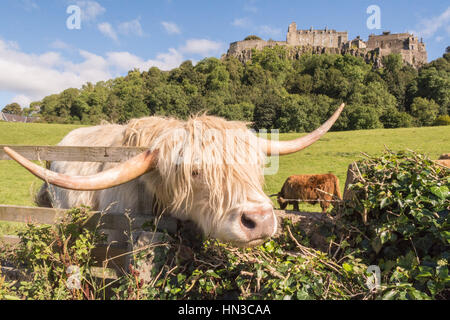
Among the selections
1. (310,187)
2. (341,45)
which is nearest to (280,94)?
(341,45)

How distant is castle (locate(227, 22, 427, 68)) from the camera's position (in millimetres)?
108562

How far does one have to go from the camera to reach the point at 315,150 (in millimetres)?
25969

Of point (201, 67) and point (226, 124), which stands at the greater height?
point (201, 67)

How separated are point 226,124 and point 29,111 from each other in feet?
426

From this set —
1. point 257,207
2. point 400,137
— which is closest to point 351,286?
point 257,207

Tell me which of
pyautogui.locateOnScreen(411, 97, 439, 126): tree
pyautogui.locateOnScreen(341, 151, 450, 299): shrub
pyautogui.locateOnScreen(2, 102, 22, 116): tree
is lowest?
pyautogui.locateOnScreen(341, 151, 450, 299): shrub

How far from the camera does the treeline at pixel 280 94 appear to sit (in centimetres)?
5772

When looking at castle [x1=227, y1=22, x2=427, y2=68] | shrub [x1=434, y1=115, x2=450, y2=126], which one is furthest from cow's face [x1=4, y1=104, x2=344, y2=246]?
castle [x1=227, y1=22, x2=427, y2=68]

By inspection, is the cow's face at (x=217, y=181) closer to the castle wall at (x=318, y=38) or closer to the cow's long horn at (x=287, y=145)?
the cow's long horn at (x=287, y=145)

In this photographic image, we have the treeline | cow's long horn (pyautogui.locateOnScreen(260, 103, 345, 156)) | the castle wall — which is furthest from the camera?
the castle wall

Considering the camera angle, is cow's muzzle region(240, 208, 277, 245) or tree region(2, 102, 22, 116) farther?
tree region(2, 102, 22, 116)

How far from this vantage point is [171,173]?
259cm

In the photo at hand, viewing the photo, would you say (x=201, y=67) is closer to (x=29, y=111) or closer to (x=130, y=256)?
(x=29, y=111)

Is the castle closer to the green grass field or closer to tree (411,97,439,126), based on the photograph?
tree (411,97,439,126)
